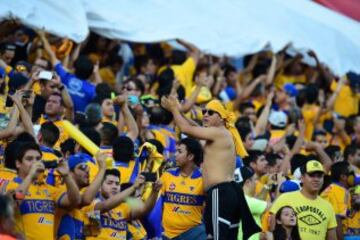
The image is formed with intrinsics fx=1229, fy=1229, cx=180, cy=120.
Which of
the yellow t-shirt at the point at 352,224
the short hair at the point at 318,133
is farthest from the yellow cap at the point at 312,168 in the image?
the short hair at the point at 318,133

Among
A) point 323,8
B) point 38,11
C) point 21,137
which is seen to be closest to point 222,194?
point 21,137

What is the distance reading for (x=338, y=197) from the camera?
13.6 metres

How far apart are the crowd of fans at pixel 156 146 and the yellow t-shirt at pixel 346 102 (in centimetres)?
51

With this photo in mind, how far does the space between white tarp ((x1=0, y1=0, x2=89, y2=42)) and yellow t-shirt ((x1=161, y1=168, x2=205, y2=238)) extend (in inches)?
129

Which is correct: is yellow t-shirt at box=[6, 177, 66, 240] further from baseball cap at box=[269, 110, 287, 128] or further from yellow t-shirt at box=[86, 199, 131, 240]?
baseball cap at box=[269, 110, 287, 128]

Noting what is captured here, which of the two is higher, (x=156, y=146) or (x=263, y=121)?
(x=263, y=121)

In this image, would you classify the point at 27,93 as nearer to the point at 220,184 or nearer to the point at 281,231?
the point at 220,184

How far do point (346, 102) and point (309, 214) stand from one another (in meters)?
6.88

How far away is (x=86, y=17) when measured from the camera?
15188 mm

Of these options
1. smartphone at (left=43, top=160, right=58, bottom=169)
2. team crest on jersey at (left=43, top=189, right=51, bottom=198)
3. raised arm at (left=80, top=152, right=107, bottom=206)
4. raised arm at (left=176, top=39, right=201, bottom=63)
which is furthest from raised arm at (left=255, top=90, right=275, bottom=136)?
smartphone at (left=43, top=160, right=58, bottom=169)

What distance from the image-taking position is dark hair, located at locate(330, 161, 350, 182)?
45.8 feet

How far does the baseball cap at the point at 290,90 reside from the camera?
17750mm

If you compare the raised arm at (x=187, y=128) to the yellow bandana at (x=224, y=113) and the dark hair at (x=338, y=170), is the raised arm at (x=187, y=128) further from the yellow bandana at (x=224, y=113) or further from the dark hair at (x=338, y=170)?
the dark hair at (x=338, y=170)

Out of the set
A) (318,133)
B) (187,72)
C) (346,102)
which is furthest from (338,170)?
(346,102)
